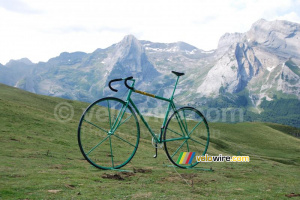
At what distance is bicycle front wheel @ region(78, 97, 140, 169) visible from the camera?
43.9ft

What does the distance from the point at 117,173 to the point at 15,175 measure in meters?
5.08

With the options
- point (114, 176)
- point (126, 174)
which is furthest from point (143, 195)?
point (126, 174)

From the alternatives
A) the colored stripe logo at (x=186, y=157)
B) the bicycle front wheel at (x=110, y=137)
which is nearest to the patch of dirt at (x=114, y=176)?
the bicycle front wheel at (x=110, y=137)

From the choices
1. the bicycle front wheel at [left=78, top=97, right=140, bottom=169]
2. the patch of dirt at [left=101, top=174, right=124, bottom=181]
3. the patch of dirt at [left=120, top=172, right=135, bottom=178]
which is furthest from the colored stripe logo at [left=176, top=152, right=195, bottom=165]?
the patch of dirt at [left=101, top=174, right=124, bottom=181]

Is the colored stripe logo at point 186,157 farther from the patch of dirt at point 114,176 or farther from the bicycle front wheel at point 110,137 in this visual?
the patch of dirt at point 114,176

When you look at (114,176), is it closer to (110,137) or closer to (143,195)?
(110,137)

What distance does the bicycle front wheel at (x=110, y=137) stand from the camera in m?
13.4

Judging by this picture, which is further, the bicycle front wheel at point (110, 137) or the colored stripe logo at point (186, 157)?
the colored stripe logo at point (186, 157)

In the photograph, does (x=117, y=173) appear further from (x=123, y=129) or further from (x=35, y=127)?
(x=123, y=129)

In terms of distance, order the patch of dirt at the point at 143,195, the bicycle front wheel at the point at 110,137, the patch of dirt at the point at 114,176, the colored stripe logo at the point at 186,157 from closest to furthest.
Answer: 1. the patch of dirt at the point at 143,195
2. the patch of dirt at the point at 114,176
3. the bicycle front wheel at the point at 110,137
4. the colored stripe logo at the point at 186,157

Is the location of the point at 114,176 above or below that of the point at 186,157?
below

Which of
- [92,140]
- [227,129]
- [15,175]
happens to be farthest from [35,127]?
[227,129]

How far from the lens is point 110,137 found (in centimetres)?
1381

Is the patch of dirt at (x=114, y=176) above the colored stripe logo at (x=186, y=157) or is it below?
below
